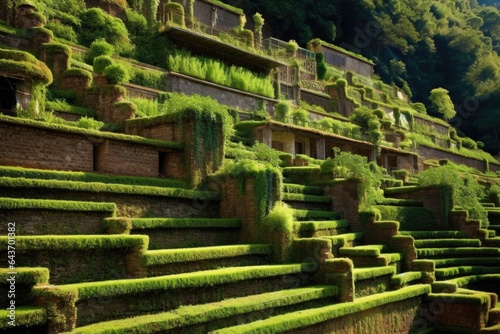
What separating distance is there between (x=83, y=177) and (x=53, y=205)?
173 centimetres

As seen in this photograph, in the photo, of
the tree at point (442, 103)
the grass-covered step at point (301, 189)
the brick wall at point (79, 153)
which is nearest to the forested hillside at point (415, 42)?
the tree at point (442, 103)

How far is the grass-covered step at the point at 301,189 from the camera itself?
53.1ft

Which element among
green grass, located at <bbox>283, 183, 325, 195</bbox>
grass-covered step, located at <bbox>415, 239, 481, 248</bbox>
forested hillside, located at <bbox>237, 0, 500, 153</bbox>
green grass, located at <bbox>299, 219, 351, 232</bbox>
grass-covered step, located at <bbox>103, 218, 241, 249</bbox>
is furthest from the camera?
forested hillside, located at <bbox>237, 0, 500, 153</bbox>

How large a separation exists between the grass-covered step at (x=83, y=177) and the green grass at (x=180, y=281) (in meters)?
3.00

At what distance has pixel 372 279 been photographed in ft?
43.2

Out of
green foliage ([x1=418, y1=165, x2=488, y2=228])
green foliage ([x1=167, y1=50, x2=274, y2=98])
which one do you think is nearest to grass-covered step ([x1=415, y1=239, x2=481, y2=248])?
green foliage ([x1=418, y1=165, x2=488, y2=228])

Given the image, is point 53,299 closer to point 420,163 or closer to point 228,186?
point 228,186

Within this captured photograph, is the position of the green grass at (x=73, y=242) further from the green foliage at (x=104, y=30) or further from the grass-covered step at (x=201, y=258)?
the green foliage at (x=104, y=30)

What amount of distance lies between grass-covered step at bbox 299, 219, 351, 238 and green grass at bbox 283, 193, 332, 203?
0.99 meters

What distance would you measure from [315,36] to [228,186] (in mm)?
46397

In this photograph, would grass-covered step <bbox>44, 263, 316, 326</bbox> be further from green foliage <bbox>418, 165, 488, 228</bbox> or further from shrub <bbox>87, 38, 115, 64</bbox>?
shrub <bbox>87, 38, 115, 64</bbox>

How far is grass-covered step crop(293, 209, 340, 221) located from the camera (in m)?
14.7

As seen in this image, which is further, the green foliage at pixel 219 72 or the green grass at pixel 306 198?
the green foliage at pixel 219 72

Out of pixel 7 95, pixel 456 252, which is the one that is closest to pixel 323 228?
pixel 456 252
